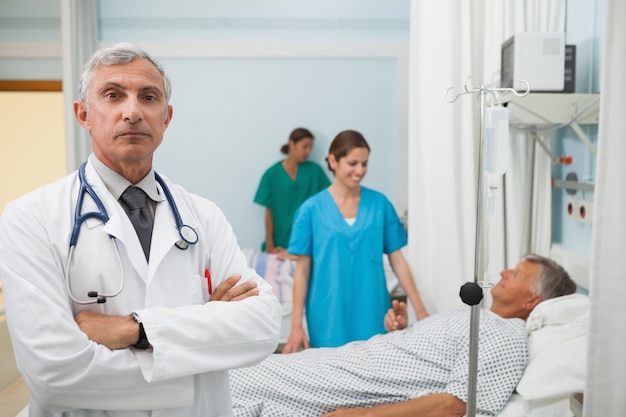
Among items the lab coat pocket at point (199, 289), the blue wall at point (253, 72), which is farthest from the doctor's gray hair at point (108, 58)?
the blue wall at point (253, 72)

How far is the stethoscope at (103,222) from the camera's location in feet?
3.63

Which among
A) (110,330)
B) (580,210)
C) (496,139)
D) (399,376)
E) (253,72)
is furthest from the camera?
(253,72)

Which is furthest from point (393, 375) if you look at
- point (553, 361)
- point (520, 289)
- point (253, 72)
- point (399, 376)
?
point (253, 72)

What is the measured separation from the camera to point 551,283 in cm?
210

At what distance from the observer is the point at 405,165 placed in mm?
4367

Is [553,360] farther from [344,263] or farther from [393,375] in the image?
[344,263]

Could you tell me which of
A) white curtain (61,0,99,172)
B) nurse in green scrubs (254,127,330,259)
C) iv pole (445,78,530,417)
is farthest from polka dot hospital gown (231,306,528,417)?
white curtain (61,0,99,172)

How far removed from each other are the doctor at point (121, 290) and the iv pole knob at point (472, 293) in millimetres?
409

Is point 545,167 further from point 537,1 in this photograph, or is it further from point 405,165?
point 405,165

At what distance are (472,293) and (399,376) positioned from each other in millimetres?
634

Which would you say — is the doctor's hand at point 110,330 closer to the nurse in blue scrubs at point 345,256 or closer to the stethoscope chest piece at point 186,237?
the stethoscope chest piece at point 186,237

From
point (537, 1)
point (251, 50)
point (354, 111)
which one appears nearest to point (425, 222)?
point (537, 1)

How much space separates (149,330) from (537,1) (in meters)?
2.08

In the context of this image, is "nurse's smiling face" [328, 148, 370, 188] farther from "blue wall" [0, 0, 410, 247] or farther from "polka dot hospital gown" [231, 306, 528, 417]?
"blue wall" [0, 0, 410, 247]
